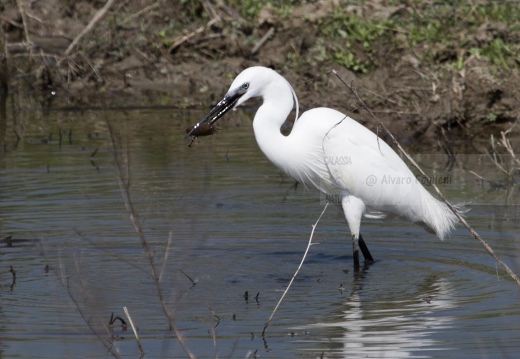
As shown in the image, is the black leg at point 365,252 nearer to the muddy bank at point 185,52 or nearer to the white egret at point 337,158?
the white egret at point 337,158

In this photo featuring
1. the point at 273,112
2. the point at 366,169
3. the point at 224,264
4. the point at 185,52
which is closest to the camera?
the point at 273,112

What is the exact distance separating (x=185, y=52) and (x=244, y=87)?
791cm

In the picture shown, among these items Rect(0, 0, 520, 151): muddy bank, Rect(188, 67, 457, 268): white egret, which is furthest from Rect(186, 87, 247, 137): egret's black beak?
Rect(0, 0, 520, 151): muddy bank

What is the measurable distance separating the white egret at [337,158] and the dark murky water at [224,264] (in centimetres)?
33

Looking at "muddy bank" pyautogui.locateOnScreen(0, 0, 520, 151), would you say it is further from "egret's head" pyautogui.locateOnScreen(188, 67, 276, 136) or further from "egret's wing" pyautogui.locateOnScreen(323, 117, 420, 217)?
"egret's head" pyautogui.locateOnScreen(188, 67, 276, 136)

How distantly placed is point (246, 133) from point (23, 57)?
14.1 ft

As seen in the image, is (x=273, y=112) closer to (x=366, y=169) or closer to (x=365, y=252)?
(x=366, y=169)

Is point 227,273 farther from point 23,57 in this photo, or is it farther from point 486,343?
point 23,57

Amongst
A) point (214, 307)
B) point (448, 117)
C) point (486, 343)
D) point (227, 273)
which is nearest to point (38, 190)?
point (227, 273)

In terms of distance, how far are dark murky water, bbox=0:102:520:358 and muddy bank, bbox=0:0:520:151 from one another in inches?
84.2

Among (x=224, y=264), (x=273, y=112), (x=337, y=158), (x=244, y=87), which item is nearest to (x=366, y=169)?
(x=337, y=158)

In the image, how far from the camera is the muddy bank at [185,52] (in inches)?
494

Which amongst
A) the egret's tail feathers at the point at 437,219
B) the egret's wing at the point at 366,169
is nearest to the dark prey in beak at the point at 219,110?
the egret's wing at the point at 366,169

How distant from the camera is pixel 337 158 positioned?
23.3ft
